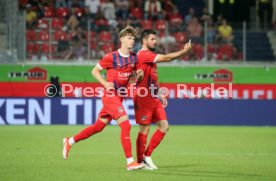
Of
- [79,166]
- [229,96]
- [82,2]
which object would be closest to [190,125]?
[229,96]

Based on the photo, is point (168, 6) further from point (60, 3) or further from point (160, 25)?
point (60, 3)

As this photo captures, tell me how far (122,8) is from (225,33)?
4.09 metres

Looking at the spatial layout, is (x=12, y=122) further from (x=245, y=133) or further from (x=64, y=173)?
(x=64, y=173)

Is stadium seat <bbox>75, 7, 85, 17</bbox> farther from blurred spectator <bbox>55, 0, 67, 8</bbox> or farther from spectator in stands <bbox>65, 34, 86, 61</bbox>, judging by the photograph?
spectator in stands <bbox>65, 34, 86, 61</bbox>

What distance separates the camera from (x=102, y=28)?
26.4 m

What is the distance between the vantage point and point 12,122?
21609 millimetres

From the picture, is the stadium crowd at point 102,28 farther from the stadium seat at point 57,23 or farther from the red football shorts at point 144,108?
the red football shorts at point 144,108

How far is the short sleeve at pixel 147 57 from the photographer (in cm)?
1122

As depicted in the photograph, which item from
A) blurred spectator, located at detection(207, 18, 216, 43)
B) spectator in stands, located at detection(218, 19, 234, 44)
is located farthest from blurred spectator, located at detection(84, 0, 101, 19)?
spectator in stands, located at detection(218, 19, 234, 44)

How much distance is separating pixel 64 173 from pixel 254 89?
56.3 ft

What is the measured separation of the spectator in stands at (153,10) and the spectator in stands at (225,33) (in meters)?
2.42

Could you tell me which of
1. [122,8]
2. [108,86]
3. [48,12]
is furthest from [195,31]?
[108,86]


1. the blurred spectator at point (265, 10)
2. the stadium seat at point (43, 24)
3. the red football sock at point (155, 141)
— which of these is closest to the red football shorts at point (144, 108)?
the red football sock at point (155, 141)

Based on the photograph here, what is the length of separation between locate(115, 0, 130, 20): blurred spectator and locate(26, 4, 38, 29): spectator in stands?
10.6ft
